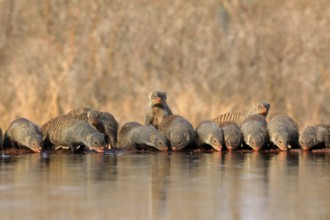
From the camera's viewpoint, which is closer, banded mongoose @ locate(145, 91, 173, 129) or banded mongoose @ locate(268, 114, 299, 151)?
banded mongoose @ locate(268, 114, 299, 151)

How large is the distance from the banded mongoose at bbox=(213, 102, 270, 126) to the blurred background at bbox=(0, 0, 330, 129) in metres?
1.97

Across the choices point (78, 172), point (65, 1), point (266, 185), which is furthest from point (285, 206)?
point (65, 1)

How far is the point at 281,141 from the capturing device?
68.8ft

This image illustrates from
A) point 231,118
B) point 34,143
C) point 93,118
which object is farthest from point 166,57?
point 34,143

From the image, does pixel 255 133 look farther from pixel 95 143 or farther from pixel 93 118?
pixel 93 118

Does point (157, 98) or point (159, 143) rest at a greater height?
point (157, 98)

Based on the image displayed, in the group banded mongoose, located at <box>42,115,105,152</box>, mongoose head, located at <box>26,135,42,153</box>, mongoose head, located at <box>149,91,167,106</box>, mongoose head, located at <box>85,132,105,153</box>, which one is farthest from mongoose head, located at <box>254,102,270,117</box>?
mongoose head, located at <box>26,135,42,153</box>

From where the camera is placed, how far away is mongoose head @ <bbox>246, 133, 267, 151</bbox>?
68.3 ft

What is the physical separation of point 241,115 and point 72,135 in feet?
16.7

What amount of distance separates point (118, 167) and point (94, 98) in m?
10.2

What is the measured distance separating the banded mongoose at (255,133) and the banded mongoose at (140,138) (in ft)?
5.91

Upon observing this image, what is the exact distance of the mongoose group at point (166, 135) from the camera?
20703 mm

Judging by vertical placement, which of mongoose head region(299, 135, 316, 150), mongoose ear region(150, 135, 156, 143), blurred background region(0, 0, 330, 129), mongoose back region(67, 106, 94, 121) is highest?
blurred background region(0, 0, 330, 129)

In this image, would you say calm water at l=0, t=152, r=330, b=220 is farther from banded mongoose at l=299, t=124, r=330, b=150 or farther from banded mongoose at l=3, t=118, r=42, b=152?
banded mongoose at l=299, t=124, r=330, b=150
